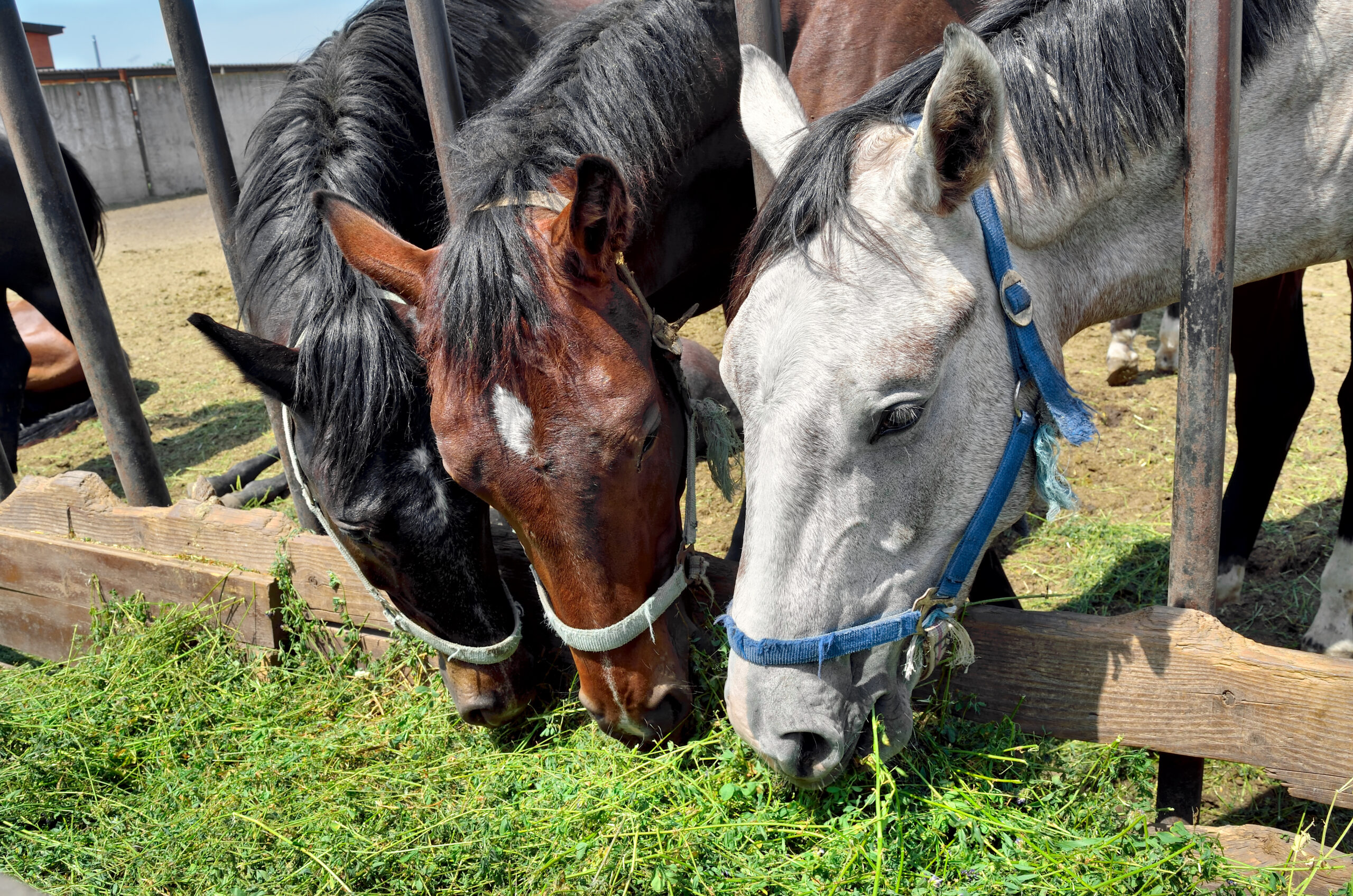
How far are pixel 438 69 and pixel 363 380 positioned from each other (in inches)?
41.6

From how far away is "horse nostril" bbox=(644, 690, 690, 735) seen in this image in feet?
6.91

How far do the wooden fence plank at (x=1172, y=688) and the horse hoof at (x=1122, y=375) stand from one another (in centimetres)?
360

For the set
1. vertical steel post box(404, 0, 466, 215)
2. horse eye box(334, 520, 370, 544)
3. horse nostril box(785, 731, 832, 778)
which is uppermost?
vertical steel post box(404, 0, 466, 215)

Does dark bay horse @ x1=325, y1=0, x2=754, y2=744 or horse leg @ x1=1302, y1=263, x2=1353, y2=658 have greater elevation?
dark bay horse @ x1=325, y1=0, x2=754, y2=744

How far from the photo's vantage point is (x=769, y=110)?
84.3 inches

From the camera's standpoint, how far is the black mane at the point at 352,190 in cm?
223

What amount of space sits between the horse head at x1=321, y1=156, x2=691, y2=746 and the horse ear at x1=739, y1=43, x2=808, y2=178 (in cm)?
37

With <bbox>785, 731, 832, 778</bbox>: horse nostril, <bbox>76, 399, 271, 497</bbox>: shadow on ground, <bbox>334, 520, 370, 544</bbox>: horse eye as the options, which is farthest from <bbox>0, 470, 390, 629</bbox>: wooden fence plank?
<bbox>76, 399, 271, 497</bbox>: shadow on ground

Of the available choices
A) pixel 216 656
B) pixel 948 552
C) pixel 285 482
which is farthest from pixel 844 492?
pixel 285 482

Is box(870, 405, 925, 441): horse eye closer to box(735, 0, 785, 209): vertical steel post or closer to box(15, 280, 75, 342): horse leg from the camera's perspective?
box(735, 0, 785, 209): vertical steel post

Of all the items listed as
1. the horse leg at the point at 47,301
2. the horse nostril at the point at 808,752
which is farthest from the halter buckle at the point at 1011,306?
the horse leg at the point at 47,301

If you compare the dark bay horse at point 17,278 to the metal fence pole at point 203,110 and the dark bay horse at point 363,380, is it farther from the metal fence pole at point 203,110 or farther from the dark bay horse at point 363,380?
the dark bay horse at point 363,380

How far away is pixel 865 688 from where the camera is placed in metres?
1.71

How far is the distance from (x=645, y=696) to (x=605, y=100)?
5.32ft
